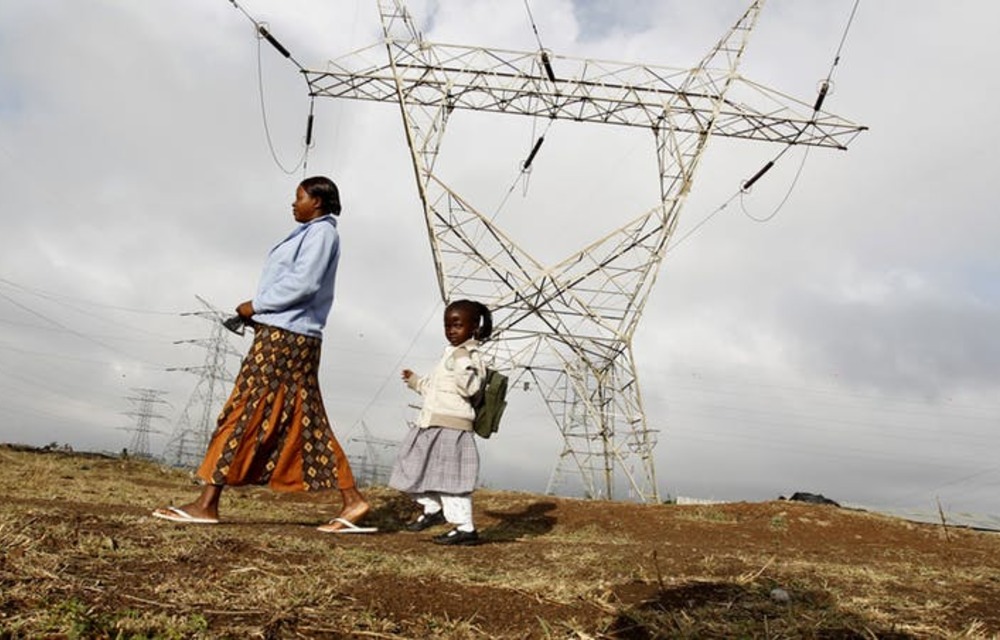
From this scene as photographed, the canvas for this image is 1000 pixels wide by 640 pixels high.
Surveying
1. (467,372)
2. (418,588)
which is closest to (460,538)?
(467,372)

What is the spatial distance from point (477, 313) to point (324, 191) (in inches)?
50.1

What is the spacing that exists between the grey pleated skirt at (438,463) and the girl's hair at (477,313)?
0.68 meters

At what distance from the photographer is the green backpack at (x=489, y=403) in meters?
5.20

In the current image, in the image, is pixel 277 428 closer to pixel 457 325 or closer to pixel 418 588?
pixel 457 325

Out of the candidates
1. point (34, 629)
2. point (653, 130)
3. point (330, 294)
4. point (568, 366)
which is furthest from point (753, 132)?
point (34, 629)

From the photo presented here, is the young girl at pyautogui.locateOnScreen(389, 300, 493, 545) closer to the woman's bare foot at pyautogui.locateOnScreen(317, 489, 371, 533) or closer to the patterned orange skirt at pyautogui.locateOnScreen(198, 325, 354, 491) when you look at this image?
the woman's bare foot at pyautogui.locateOnScreen(317, 489, 371, 533)

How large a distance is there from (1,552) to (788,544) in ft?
17.3

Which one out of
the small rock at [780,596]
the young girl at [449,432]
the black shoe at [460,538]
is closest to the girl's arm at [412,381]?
the young girl at [449,432]

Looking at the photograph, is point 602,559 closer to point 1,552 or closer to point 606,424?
point 1,552

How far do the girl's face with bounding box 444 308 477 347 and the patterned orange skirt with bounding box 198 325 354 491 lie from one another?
2.91 feet

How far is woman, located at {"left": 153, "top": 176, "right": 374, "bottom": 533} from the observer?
172 inches

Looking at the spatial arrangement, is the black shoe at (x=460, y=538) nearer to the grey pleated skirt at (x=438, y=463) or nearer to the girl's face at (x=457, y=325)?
the grey pleated skirt at (x=438, y=463)

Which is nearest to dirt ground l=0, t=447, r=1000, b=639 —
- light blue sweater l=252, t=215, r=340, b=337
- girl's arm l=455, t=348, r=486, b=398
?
girl's arm l=455, t=348, r=486, b=398

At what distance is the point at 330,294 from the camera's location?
4.84m
